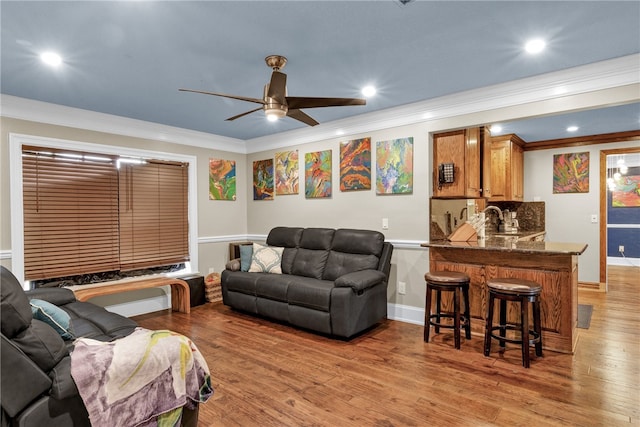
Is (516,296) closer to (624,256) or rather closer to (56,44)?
(56,44)

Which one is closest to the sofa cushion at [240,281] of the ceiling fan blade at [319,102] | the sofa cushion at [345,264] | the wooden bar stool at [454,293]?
the sofa cushion at [345,264]

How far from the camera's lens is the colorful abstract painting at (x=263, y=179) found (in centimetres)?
543

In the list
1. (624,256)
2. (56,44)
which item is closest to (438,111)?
(56,44)

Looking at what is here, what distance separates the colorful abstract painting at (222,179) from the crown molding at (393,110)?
250mm

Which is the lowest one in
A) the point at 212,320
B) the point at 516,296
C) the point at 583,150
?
the point at 212,320

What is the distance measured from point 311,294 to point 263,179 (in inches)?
97.8

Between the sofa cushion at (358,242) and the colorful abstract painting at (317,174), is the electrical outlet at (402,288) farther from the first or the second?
the colorful abstract painting at (317,174)

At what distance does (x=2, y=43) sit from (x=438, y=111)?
12.0 feet

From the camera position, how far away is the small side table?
4930 mm

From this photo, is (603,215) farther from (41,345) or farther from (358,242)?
(41,345)

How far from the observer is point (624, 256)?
7402 mm

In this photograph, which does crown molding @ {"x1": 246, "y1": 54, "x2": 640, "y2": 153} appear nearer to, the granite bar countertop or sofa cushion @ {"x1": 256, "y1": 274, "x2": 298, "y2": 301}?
the granite bar countertop

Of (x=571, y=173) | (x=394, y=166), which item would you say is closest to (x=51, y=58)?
(x=394, y=166)

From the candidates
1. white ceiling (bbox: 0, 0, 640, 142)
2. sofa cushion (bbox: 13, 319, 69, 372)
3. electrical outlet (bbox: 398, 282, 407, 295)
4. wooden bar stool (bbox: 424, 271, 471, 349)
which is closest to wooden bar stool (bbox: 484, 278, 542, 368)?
wooden bar stool (bbox: 424, 271, 471, 349)
